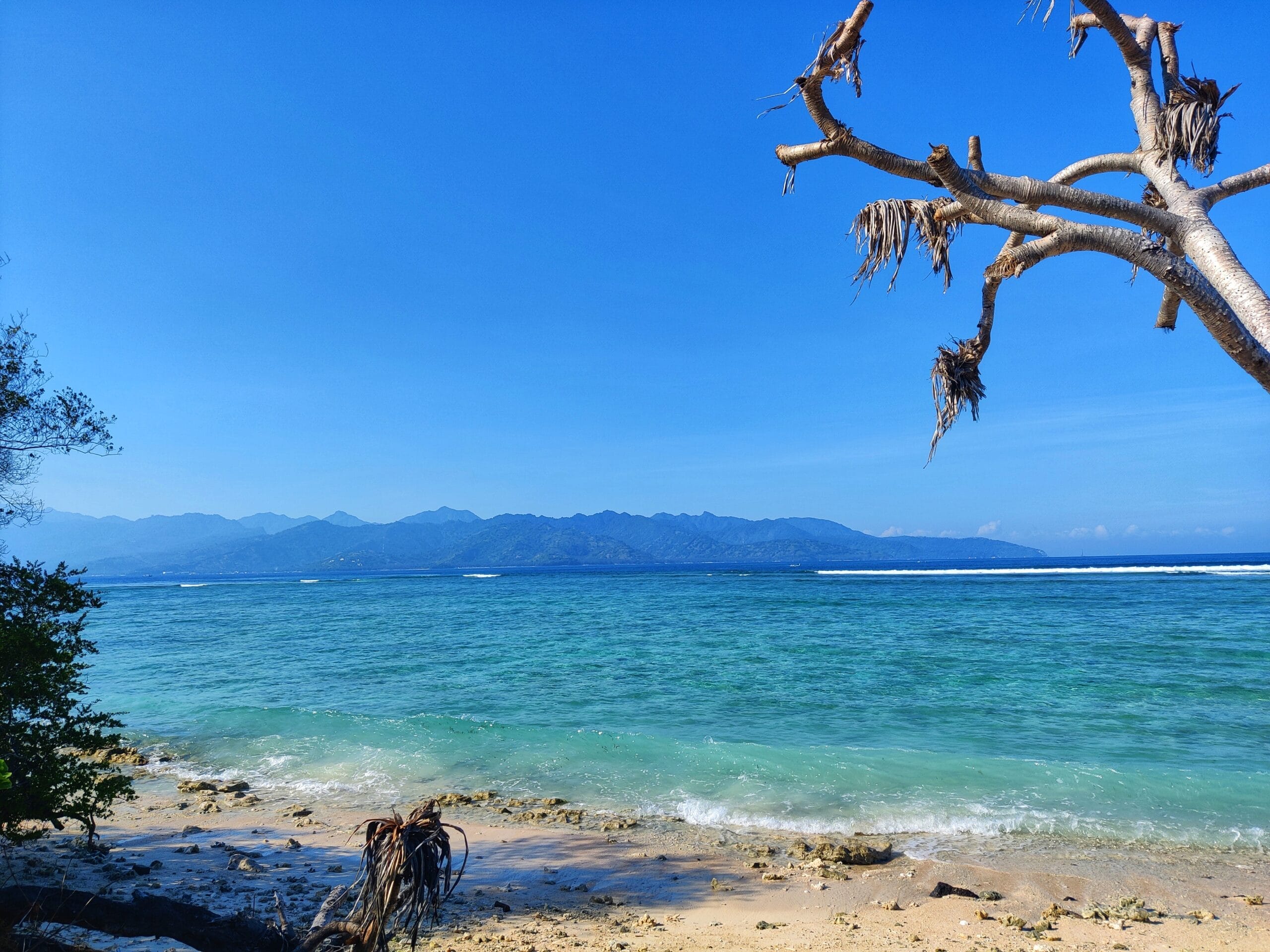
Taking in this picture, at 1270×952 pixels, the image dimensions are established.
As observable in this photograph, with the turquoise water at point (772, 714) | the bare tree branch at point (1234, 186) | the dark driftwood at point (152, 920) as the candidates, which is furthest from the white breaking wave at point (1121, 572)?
the dark driftwood at point (152, 920)

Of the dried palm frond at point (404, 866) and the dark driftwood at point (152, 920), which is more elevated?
the dried palm frond at point (404, 866)

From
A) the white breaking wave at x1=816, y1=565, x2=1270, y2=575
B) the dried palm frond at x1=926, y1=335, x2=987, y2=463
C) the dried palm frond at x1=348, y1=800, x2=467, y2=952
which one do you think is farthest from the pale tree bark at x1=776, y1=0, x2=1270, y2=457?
the white breaking wave at x1=816, y1=565, x2=1270, y2=575

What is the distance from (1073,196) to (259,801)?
10.9 m

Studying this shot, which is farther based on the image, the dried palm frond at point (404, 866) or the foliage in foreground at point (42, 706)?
the foliage in foreground at point (42, 706)

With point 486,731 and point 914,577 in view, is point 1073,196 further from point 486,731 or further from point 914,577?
point 914,577

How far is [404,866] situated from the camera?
8.40 feet

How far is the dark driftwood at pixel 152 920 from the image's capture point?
3.55m

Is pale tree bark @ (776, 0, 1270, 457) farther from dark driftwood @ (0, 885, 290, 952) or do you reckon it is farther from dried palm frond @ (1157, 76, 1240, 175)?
dark driftwood @ (0, 885, 290, 952)

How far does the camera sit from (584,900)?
20.4 ft

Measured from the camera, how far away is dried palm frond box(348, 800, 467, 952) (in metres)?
2.57

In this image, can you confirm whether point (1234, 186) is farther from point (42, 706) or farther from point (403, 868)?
point (42, 706)

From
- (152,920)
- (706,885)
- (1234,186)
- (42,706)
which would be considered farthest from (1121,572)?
(152,920)

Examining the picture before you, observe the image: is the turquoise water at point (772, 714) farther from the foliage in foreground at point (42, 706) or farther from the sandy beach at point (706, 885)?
the foliage in foreground at point (42, 706)

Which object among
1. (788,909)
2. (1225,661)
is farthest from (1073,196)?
(1225,661)
